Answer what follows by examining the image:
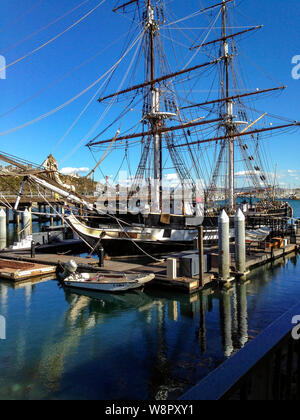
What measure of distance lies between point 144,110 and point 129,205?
988cm

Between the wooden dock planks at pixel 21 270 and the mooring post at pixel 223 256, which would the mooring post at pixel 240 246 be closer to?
the mooring post at pixel 223 256

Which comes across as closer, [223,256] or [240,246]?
[223,256]

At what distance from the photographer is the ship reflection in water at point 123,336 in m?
8.53

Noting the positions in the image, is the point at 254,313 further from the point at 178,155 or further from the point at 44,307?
the point at 178,155

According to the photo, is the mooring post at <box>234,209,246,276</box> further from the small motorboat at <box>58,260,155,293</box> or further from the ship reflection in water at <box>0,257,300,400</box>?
the small motorboat at <box>58,260,155,293</box>

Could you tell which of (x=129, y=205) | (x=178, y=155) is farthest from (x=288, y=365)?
(x=178, y=155)

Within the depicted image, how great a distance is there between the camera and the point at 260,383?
2461 millimetres

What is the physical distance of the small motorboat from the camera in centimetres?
1661

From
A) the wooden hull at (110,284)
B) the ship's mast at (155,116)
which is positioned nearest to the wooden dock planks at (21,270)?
the wooden hull at (110,284)

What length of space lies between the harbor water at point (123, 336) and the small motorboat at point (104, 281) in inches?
20.2

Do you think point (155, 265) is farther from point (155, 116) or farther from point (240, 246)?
point (155, 116)

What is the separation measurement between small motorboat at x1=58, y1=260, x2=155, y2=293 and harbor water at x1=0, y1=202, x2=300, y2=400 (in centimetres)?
51

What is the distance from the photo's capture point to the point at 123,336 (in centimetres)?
1180

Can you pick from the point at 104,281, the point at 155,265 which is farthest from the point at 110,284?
the point at 155,265
